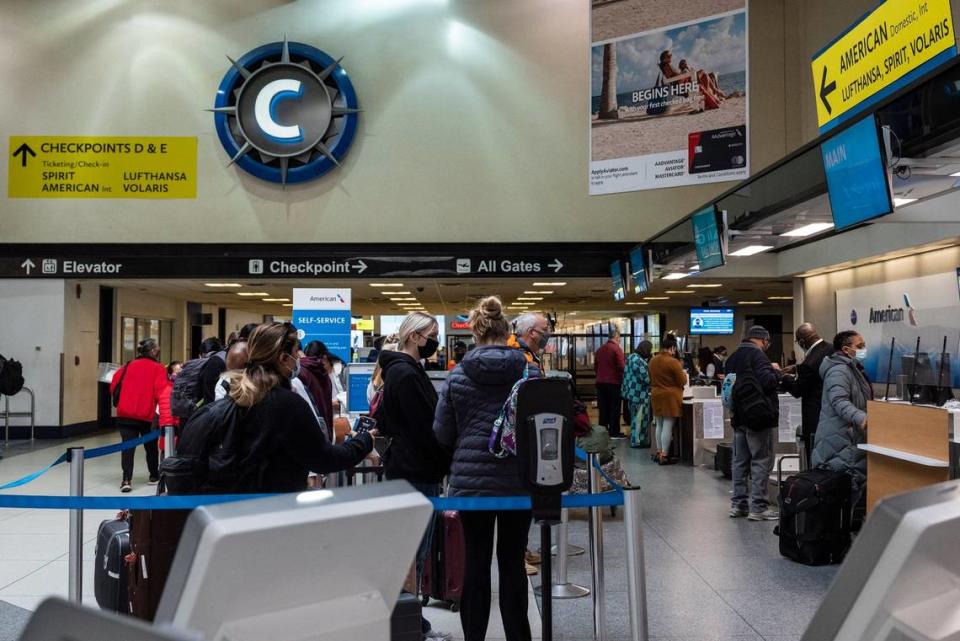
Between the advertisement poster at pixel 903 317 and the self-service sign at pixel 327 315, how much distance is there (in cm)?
576

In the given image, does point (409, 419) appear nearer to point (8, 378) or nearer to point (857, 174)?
point (857, 174)

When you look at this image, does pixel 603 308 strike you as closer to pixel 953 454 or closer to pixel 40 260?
pixel 40 260

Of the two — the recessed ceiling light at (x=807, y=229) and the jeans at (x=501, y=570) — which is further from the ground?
the recessed ceiling light at (x=807, y=229)

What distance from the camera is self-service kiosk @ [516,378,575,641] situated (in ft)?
9.68

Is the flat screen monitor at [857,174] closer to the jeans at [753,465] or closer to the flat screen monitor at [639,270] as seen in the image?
the jeans at [753,465]

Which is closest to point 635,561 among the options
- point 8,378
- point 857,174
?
point 857,174

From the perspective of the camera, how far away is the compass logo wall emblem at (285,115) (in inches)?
516

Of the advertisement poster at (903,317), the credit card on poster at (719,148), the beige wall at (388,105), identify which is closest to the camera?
the advertisement poster at (903,317)

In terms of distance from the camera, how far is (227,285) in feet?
47.6

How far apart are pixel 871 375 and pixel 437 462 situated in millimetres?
9197

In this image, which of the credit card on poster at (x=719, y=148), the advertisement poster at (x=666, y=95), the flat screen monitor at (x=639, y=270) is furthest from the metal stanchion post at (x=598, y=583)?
the credit card on poster at (x=719, y=148)

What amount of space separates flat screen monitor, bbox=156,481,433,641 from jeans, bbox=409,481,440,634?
2733 millimetres

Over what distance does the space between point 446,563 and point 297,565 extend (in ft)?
12.1

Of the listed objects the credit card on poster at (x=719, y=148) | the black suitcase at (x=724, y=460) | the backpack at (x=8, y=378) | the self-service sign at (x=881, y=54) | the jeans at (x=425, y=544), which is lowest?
the black suitcase at (x=724, y=460)
